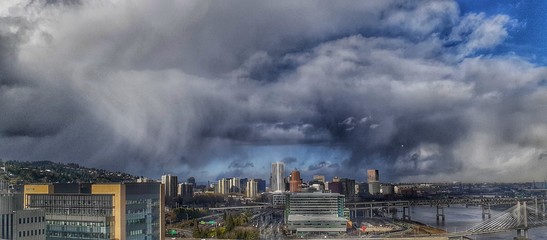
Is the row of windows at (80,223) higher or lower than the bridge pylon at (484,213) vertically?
higher

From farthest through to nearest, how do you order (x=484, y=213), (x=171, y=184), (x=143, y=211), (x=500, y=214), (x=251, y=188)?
(x=251, y=188)
(x=484, y=213)
(x=171, y=184)
(x=500, y=214)
(x=143, y=211)

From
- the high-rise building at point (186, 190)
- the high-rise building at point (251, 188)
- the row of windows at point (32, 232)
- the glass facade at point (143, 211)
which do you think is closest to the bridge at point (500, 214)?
the high-rise building at point (251, 188)

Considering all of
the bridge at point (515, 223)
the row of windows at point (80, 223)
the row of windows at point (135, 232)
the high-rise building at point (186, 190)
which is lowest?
the bridge at point (515, 223)

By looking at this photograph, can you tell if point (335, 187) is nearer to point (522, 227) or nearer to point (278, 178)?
point (278, 178)

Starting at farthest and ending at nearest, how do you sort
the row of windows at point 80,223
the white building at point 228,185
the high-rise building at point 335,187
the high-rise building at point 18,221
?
the white building at point 228,185 < the high-rise building at point 335,187 < the row of windows at point 80,223 < the high-rise building at point 18,221

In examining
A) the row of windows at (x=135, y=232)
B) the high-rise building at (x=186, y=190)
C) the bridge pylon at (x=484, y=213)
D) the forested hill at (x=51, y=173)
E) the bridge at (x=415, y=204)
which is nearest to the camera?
the row of windows at (x=135, y=232)

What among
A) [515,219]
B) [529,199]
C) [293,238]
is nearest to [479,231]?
[515,219]

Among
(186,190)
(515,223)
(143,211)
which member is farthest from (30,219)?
(186,190)

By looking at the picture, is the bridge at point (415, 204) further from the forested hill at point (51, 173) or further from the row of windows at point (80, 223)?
the row of windows at point (80, 223)

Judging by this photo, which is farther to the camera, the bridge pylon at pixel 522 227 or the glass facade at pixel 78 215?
the bridge pylon at pixel 522 227
